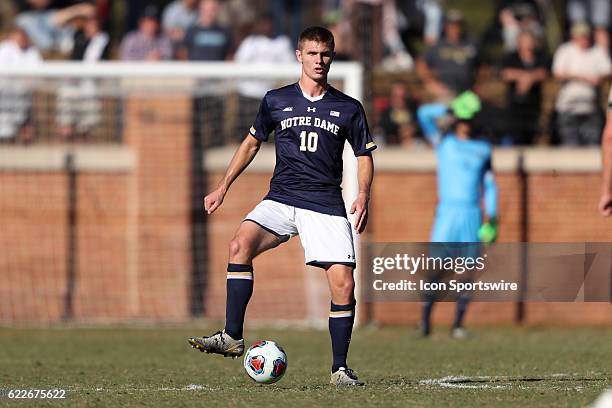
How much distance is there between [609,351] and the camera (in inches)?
475

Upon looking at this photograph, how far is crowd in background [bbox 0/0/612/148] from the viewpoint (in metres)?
16.2

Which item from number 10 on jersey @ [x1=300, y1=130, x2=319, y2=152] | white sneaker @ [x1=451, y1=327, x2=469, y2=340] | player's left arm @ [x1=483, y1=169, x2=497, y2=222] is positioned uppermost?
number 10 on jersey @ [x1=300, y1=130, x2=319, y2=152]

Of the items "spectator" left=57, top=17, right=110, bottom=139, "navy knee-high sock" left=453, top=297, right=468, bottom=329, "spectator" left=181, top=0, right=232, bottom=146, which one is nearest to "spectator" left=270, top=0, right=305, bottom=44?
"spectator" left=181, top=0, right=232, bottom=146

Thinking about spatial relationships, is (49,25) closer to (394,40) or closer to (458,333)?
(394,40)

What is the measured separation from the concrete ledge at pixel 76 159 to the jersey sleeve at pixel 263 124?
7574 millimetres

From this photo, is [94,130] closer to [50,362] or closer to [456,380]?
[50,362]

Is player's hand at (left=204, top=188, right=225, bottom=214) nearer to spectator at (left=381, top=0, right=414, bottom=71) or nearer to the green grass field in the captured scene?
the green grass field

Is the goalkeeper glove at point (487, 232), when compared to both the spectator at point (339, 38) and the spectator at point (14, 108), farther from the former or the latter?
the spectator at point (14, 108)

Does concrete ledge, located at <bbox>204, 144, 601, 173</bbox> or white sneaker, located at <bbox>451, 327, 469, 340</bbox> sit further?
concrete ledge, located at <bbox>204, 144, 601, 173</bbox>

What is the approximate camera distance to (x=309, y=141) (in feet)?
28.2

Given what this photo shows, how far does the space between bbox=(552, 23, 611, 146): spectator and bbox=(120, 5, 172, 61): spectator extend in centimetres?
523

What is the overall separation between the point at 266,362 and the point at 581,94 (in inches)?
350

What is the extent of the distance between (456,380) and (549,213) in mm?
7142

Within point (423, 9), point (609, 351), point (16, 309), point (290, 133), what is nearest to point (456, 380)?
point (290, 133)
